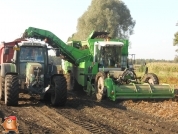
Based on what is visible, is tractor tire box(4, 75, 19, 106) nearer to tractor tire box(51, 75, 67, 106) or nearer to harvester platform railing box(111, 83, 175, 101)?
tractor tire box(51, 75, 67, 106)

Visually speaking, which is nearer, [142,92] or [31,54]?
[31,54]

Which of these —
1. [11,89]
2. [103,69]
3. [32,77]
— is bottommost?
[11,89]

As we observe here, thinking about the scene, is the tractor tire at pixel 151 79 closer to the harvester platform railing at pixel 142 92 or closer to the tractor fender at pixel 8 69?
the harvester platform railing at pixel 142 92

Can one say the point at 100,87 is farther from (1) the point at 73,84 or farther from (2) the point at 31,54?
(1) the point at 73,84

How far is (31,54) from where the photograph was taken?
428 inches

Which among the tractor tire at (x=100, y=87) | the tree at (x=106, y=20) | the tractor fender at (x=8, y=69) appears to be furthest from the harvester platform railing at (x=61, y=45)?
the tree at (x=106, y=20)

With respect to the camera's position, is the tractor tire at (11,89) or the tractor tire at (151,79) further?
the tractor tire at (151,79)

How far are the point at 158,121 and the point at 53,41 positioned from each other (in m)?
8.03

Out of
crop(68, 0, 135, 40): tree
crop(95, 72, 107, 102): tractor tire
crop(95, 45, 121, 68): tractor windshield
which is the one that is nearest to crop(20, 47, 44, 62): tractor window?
crop(95, 72, 107, 102): tractor tire

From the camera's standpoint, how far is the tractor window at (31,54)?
10828 mm

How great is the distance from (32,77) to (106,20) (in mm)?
34123

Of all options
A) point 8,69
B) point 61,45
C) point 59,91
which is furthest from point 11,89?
point 61,45

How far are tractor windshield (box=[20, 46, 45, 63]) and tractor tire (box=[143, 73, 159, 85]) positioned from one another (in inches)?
186

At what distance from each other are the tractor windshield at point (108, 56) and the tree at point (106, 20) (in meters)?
27.9
